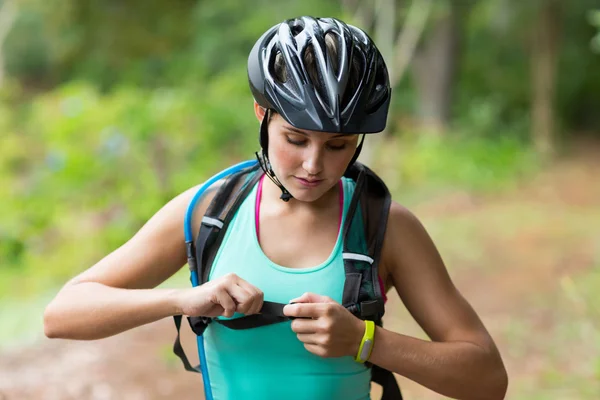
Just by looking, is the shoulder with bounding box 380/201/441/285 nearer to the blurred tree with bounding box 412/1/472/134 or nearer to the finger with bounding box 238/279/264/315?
the finger with bounding box 238/279/264/315

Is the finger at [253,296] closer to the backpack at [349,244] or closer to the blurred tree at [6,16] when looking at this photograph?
the backpack at [349,244]

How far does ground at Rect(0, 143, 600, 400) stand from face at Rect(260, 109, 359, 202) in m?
1.64

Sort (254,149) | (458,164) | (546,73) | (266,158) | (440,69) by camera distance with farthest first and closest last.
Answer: (440,69) < (546,73) < (254,149) < (458,164) < (266,158)

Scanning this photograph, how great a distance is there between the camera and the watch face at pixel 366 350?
1761 mm

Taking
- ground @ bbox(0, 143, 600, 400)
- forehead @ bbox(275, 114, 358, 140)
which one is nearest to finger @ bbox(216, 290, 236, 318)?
forehead @ bbox(275, 114, 358, 140)

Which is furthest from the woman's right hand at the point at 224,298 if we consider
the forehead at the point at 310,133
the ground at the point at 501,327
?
the ground at the point at 501,327

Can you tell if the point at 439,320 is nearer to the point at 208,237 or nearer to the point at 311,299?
the point at 311,299

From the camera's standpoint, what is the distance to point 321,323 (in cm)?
167

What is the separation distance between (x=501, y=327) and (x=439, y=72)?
8.83 m

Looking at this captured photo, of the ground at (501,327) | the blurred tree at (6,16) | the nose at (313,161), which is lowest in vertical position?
the ground at (501,327)

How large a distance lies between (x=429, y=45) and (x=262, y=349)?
13.1 m

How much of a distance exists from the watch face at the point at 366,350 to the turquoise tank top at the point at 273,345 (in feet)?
0.28

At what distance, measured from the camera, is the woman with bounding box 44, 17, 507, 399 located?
173cm

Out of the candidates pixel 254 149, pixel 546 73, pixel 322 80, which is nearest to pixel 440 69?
pixel 546 73
